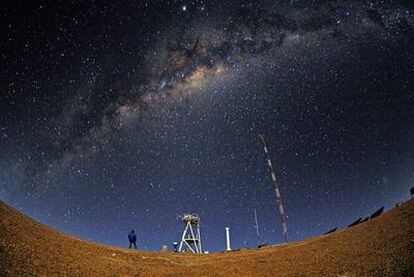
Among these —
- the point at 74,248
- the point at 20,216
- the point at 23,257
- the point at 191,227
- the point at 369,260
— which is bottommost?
the point at 369,260

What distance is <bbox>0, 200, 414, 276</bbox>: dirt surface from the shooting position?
1055cm

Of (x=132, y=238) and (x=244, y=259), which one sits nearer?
(x=244, y=259)

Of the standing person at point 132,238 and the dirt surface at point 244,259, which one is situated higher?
the standing person at point 132,238

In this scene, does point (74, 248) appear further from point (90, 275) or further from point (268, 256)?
point (268, 256)

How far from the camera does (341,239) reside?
58.1ft

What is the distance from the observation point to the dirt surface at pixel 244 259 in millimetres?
10555

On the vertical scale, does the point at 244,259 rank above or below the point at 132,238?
below

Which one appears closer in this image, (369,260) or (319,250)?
(369,260)

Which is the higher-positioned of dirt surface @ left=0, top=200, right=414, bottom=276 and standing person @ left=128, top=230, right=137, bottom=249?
standing person @ left=128, top=230, right=137, bottom=249

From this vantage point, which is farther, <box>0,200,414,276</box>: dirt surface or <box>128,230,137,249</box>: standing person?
<box>128,230,137,249</box>: standing person

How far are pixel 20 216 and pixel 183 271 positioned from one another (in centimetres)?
875

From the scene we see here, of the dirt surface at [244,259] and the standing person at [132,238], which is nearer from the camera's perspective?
the dirt surface at [244,259]

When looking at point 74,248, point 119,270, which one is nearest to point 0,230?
point 74,248

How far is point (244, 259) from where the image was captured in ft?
59.1
